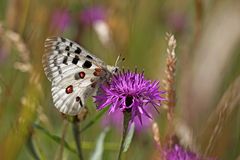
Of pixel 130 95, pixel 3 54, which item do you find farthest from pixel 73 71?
pixel 3 54

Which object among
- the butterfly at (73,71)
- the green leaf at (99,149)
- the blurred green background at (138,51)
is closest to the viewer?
the butterfly at (73,71)

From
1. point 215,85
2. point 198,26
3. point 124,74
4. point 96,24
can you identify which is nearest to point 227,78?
point 215,85

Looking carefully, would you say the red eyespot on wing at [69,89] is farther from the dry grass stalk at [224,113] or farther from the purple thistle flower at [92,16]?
the purple thistle flower at [92,16]

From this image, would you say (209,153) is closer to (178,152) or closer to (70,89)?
(178,152)

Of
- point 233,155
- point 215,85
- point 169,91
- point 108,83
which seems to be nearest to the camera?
point 169,91

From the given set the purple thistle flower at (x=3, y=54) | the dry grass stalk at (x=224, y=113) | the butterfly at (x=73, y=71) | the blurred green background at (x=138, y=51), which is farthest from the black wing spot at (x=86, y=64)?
the purple thistle flower at (x=3, y=54)

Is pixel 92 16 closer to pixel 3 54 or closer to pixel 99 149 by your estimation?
pixel 3 54
